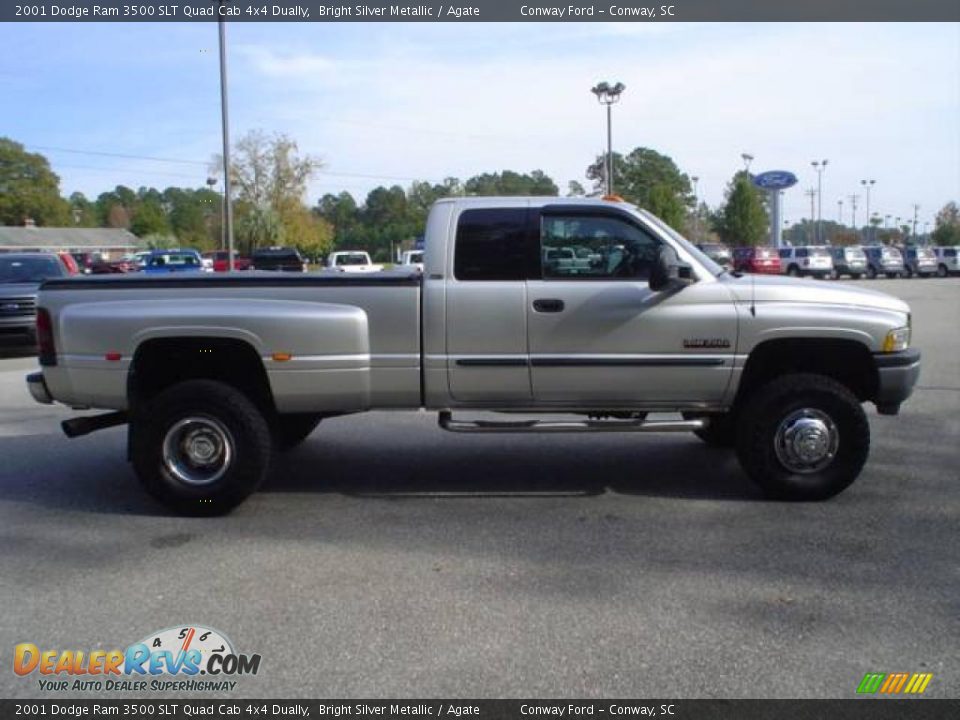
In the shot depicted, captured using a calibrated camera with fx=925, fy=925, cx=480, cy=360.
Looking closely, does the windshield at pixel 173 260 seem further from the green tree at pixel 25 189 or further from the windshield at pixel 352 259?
the green tree at pixel 25 189

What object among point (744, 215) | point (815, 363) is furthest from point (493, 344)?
point (744, 215)

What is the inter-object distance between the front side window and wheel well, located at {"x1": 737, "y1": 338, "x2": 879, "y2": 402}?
0.97 m

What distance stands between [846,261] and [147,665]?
47.4 metres

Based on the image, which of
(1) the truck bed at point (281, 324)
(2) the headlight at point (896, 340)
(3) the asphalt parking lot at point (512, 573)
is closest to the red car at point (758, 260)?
(3) the asphalt parking lot at point (512, 573)

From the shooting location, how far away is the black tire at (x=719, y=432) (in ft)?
23.1

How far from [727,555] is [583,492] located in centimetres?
151

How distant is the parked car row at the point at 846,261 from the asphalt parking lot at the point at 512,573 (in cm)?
3676

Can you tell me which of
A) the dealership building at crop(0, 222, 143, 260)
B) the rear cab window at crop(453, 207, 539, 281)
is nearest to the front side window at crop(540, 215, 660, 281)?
the rear cab window at crop(453, 207, 539, 281)

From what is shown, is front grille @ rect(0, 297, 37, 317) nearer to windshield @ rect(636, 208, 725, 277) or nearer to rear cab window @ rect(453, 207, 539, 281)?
rear cab window @ rect(453, 207, 539, 281)

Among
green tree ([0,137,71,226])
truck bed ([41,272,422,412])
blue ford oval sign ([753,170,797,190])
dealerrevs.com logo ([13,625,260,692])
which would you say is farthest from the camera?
green tree ([0,137,71,226])

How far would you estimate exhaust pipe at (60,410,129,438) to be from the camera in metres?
6.19

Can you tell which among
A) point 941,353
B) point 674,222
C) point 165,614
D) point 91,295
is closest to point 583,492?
point 165,614

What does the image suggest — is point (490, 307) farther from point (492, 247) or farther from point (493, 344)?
point (492, 247)

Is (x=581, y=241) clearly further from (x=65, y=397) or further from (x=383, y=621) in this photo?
(x=65, y=397)
